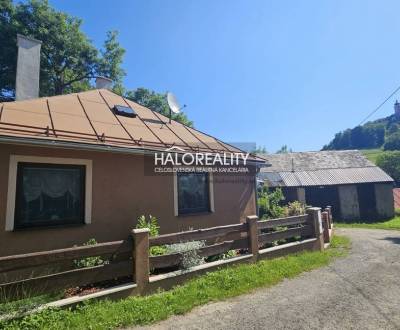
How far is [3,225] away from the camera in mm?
5043

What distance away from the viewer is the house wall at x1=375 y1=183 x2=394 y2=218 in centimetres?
2181

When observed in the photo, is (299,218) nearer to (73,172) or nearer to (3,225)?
(73,172)

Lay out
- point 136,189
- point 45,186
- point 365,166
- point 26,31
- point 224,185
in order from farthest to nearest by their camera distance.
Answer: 1. point 365,166
2. point 26,31
3. point 224,185
4. point 136,189
5. point 45,186

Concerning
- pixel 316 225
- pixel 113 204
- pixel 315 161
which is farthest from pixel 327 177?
pixel 113 204

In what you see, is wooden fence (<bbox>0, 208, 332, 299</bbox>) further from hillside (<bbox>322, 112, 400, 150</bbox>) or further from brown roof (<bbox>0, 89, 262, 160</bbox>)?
hillside (<bbox>322, 112, 400, 150</bbox>)

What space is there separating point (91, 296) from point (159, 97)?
2393 cm

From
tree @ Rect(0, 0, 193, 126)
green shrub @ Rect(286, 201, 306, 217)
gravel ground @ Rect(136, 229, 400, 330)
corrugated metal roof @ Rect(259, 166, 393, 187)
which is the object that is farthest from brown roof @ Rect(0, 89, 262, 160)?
corrugated metal roof @ Rect(259, 166, 393, 187)

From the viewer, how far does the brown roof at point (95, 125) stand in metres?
5.71

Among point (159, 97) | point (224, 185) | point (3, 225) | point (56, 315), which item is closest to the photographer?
point (56, 315)

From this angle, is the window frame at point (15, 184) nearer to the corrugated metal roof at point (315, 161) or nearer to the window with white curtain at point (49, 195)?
the window with white curtain at point (49, 195)

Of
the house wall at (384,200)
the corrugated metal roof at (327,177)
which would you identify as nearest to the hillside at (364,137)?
the corrugated metal roof at (327,177)

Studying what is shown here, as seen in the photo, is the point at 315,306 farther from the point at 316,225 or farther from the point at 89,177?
the point at 89,177

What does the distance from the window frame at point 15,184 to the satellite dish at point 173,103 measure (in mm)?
4722

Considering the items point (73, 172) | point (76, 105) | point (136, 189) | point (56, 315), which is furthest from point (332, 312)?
point (76, 105)
